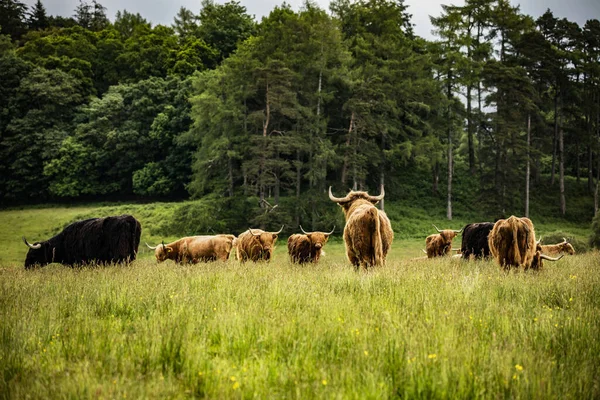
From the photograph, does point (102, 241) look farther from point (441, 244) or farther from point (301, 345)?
point (441, 244)

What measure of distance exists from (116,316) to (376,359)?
319 cm

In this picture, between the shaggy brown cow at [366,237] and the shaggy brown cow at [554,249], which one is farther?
the shaggy brown cow at [554,249]

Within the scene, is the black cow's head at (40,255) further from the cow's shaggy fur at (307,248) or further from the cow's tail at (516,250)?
the cow's tail at (516,250)

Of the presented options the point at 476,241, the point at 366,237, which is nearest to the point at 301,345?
the point at 366,237

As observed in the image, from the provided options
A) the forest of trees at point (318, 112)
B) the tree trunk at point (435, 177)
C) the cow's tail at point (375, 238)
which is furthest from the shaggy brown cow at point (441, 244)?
the tree trunk at point (435, 177)

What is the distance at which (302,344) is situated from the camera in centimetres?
322

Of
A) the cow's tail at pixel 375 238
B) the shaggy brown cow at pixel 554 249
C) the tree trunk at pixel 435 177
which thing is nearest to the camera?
the cow's tail at pixel 375 238

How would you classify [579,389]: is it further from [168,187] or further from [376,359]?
[168,187]

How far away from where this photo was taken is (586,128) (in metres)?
36.5

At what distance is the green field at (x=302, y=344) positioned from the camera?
104 inches

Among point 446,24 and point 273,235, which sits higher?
point 446,24

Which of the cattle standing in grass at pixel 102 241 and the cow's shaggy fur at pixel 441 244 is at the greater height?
the cattle standing in grass at pixel 102 241

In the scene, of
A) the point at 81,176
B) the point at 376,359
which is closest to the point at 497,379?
the point at 376,359

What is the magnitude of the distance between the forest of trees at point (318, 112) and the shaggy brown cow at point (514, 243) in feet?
62.0
